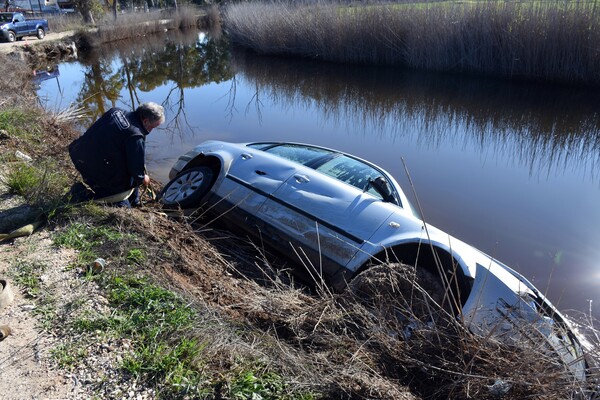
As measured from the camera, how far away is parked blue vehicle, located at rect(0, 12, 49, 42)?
2217 cm

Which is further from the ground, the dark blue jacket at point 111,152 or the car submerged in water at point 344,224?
the dark blue jacket at point 111,152

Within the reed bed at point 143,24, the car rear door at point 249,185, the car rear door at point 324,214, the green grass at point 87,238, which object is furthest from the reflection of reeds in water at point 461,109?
Result: the reed bed at point 143,24

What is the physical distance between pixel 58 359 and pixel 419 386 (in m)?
2.27

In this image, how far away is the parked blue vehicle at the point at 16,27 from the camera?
22172mm

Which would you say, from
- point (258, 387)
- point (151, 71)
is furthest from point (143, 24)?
point (258, 387)

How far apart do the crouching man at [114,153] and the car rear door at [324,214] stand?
58.0 inches

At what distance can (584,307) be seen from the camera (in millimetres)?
5371

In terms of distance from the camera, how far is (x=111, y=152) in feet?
16.0

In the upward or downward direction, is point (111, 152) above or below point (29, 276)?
above

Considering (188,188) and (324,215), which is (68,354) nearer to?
(324,215)

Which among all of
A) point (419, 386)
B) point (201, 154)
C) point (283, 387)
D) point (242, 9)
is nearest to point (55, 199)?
point (201, 154)

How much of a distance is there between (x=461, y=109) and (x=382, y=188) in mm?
9353

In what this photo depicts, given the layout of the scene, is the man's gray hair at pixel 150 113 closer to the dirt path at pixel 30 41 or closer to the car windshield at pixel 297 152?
the car windshield at pixel 297 152

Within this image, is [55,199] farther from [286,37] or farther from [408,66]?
[286,37]
